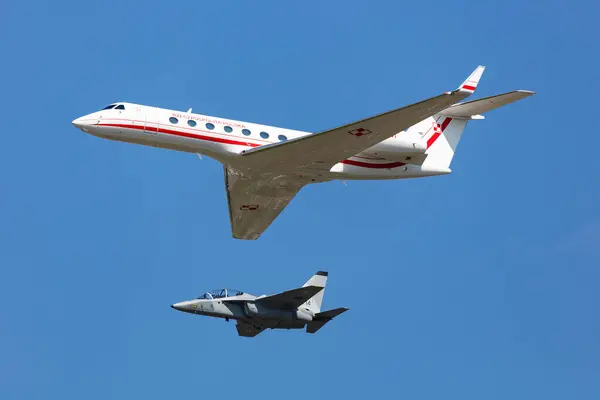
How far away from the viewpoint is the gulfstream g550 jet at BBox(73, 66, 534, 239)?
A: 22.4 meters

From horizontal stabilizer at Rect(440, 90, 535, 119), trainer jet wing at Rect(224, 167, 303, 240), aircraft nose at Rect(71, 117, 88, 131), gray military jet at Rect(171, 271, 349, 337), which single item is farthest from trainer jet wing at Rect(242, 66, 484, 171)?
gray military jet at Rect(171, 271, 349, 337)

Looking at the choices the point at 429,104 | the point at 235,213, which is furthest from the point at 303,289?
the point at 429,104

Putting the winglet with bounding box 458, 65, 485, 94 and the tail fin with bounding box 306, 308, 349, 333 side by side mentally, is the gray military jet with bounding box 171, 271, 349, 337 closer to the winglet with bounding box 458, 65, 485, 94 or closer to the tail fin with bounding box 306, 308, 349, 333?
the tail fin with bounding box 306, 308, 349, 333

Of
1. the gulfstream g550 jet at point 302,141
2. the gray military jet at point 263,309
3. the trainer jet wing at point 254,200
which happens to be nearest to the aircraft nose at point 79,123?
the gulfstream g550 jet at point 302,141

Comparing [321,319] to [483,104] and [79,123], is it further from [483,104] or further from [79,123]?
[79,123]

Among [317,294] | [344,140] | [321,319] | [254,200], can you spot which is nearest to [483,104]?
[344,140]

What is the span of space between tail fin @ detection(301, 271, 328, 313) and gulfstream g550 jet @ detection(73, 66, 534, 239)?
722 cm

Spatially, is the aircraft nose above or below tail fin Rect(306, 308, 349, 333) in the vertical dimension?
above

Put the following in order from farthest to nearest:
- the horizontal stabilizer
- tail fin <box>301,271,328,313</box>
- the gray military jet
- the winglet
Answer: tail fin <box>301,271,328,313</box> < the gray military jet < the horizontal stabilizer < the winglet

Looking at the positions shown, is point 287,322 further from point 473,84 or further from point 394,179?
point 473,84

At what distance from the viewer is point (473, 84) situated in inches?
837

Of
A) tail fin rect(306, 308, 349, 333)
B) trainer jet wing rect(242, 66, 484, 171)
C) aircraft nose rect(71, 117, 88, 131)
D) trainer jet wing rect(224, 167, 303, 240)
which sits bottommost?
tail fin rect(306, 308, 349, 333)

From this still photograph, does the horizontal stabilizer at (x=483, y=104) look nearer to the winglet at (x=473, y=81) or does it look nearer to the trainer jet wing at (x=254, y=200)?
the winglet at (x=473, y=81)

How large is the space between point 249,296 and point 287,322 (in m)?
1.59
